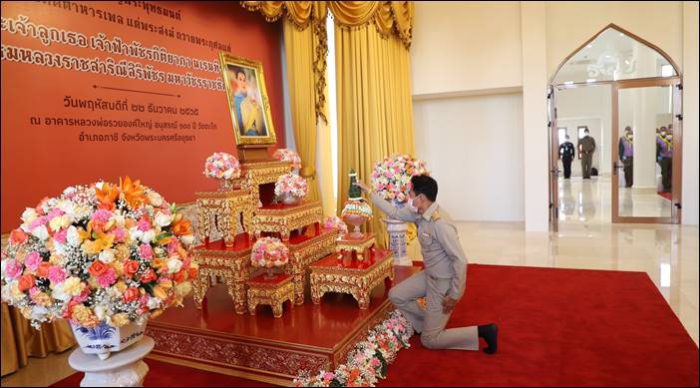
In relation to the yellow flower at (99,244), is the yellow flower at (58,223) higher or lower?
higher

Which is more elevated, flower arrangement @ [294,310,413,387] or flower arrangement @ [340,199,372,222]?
flower arrangement @ [340,199,372,222]

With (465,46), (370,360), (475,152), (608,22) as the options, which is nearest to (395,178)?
(370,360)

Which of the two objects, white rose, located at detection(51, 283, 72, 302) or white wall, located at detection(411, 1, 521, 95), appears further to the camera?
white wall, located at detection(411, 1, 521, 95)

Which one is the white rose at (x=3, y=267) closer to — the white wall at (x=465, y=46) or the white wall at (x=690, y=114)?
the white wall at (x=465, y=46)

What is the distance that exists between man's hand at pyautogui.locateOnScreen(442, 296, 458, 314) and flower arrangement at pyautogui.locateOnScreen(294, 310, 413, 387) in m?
0.40

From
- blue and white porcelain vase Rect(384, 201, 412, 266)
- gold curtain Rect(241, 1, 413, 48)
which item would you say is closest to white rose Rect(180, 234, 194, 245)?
blue and white porcelain vase Rect(384, 201, 412, 266)

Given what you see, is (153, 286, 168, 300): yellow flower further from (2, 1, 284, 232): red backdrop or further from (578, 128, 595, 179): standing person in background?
(578, 128, 595, 179): standing person in background

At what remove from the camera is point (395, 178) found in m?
5.50

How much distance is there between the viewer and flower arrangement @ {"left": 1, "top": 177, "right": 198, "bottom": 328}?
1799 mm

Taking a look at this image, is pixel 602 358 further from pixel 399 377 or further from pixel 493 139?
pixel 493 139

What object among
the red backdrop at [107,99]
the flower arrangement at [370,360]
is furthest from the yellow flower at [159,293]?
the red backdrop at [107,99]

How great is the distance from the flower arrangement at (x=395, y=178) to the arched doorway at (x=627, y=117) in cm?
417

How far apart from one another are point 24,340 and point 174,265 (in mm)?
2785

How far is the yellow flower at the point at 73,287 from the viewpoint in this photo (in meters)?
1.76
